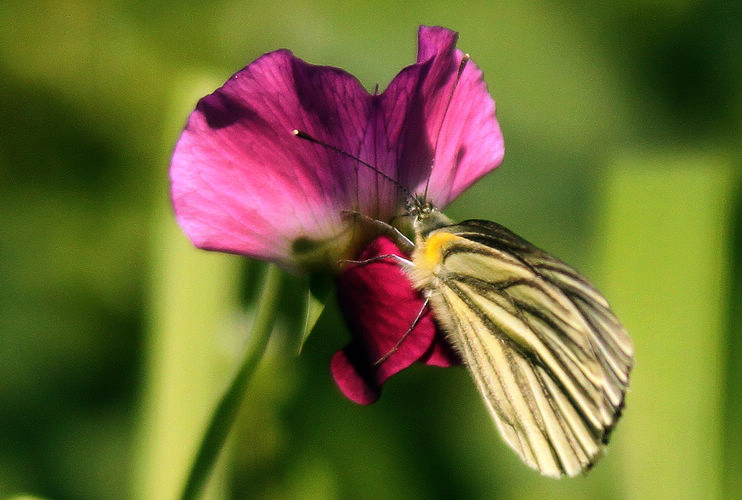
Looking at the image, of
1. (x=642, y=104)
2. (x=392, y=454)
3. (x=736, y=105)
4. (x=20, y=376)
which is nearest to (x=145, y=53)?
(x=20, y=376)

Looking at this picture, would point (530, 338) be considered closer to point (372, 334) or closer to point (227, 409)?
point (372, 334)

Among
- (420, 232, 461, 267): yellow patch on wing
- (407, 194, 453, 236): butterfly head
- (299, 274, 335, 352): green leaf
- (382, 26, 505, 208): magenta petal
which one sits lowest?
(299, 274, 335, 352): green leaf

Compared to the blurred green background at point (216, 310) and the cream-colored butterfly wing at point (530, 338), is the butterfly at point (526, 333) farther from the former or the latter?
the blurred green background at point (216, 310)

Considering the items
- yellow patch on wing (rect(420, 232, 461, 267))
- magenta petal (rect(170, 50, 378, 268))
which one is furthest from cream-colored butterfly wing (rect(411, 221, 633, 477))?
magenta petal (rect(170, 50, 378, 268))

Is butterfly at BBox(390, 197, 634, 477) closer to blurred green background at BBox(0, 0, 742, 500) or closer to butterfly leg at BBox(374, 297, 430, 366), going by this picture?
butterfly leg at BBox(374, 297, 430, 366)

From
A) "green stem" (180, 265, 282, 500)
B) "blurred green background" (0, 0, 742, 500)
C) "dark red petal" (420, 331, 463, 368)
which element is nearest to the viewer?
"green stem" (180, 265, 282, 500)

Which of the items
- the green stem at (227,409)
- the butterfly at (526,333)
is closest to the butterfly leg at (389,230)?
the butterfly at (526,333)

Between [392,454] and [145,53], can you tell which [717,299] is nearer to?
[392,454]

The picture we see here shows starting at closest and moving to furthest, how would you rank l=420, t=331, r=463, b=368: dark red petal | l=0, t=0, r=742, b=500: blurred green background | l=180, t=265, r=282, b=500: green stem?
l=180, t=265, r=282, b=500: green stem, l=420, t=331, r=463, b=368: dark red petal, l=0, t=0, r=742, b=500: blurred green background
